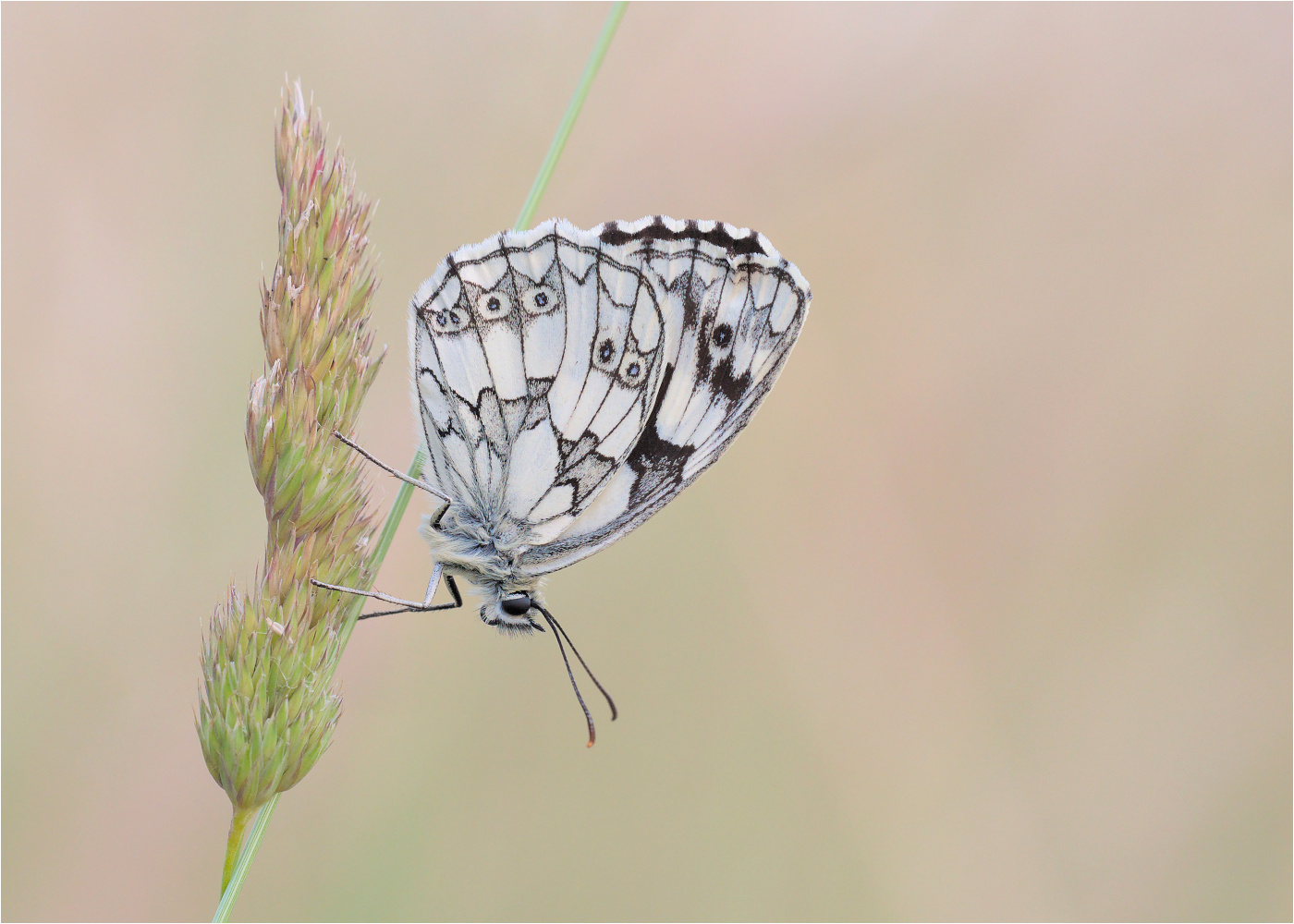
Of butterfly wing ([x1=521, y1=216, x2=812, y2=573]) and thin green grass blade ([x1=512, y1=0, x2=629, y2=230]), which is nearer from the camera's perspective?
thin green grass blade ([x1=512, y1=0, x2=629, y2=230])

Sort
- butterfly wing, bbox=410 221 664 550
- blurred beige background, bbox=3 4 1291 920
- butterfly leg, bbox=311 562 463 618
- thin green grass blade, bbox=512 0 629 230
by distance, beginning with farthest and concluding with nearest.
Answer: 1. blurred beige background, bbox=3 4 1291 920
2. butterfly wing, bbox=410 221 664 550
3. thin green grass blade, bbox=512 0 629 230
4. butterfly leg, bbox=311 562 463 618

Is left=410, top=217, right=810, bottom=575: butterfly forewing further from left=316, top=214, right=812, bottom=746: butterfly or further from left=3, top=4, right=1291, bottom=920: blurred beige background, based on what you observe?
left=3, top=4, right=1291, bottom=920: blurred beige background

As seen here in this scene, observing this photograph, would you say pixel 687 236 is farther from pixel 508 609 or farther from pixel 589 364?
pixel 508 609

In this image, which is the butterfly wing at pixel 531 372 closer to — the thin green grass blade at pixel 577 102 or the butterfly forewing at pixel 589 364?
the butterfly forewing at pixel 589 364

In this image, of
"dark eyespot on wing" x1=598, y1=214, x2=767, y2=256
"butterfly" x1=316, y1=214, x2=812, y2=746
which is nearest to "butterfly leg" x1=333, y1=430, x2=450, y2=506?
"butterfly" x1=316, y1=214, x2=812, y2=746

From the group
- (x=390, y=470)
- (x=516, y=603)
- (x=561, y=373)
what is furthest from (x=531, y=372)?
(x=516, y=603)

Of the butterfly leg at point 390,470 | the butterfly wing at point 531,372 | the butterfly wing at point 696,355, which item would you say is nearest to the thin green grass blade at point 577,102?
the butterfly wing at point 531,372

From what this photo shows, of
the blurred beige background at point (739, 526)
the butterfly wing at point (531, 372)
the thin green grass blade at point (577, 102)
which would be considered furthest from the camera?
the blurred beige background at point (739, 526)

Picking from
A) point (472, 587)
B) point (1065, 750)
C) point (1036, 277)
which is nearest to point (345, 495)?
point (472, 587)
